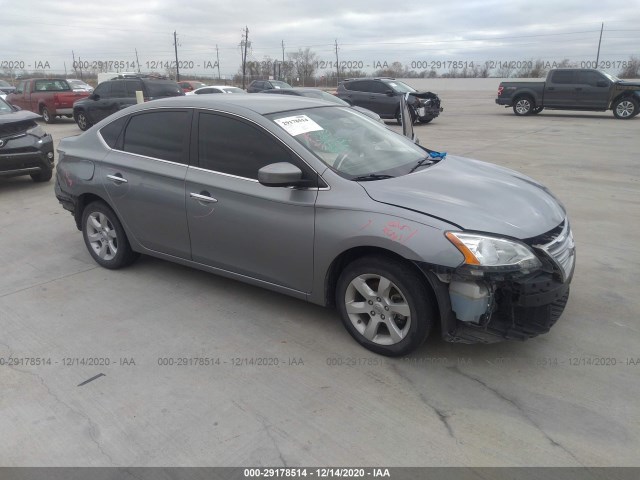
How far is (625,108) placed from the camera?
1936 cm

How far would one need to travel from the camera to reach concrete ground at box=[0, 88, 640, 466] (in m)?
2.60

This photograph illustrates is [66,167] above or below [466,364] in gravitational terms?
above

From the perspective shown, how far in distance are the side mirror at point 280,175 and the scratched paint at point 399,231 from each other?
2.31ft

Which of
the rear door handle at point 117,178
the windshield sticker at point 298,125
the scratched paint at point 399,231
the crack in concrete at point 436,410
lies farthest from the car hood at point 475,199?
the rear door handle at point 117,178

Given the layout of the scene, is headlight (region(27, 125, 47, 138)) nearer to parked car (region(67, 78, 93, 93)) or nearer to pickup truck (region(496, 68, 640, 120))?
parked car (region(67, 78, 93, 93))

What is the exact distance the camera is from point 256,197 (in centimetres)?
370

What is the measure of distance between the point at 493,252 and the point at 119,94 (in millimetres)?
15588

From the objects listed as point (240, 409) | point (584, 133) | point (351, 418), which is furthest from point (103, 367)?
point (584, 133)

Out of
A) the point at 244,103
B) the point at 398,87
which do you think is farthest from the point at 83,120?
the point at 244,103

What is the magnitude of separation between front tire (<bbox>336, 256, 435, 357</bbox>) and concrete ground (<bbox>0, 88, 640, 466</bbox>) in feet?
0.44

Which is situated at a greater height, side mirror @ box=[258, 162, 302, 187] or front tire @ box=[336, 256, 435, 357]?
side mirror @ box=[258, 162, 302, 187]

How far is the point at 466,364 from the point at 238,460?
157 centimetres

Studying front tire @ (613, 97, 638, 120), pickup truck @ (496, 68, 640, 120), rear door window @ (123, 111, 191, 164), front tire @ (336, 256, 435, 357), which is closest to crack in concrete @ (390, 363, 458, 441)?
front tire @ (336, 256, 435, 357)

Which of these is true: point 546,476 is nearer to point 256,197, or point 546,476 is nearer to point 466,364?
point 466,364
